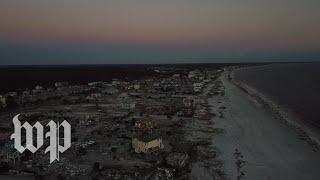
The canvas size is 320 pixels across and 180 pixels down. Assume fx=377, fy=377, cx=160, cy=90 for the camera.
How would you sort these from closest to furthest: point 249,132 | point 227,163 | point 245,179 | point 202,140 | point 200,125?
point 245,179 < point 227,163 < point 202,140 < point 249,132 < point 200,125

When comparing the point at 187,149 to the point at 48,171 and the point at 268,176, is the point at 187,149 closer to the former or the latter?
the point at 268,176

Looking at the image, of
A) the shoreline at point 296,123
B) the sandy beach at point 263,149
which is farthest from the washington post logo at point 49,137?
the shoreline at point 296,123

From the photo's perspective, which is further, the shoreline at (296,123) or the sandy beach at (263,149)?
the shoreline at (296,123)

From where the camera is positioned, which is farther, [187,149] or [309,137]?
[309,137]

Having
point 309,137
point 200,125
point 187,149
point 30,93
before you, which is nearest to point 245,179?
point 187,149

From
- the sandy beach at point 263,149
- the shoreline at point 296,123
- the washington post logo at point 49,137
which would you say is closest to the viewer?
the sandy beach at point 263,149

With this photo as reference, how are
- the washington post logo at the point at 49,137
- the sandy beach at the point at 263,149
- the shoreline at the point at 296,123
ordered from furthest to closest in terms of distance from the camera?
the shoreline at the point at 296,123, the washington post logo at the point at 49,137, the sandy beach at the point at 263,149

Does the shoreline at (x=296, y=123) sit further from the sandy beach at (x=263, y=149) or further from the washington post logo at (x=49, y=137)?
the washington post logo at (x=49, y=137)

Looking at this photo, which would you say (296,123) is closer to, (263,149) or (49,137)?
(263,149)
